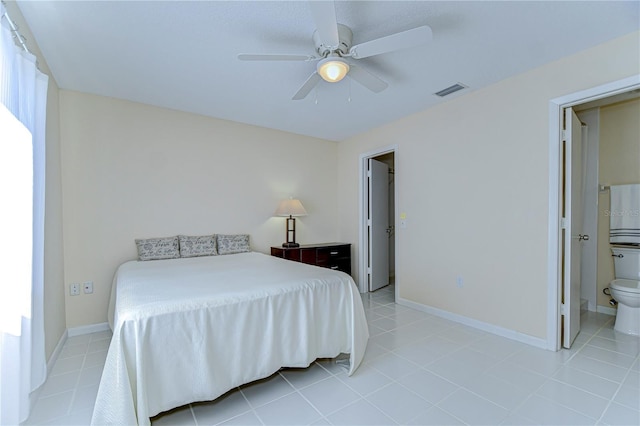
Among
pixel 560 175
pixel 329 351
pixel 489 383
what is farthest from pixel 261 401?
pixel 560 175

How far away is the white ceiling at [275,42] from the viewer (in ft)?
5.84

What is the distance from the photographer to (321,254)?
13.9 feet

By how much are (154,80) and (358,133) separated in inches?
109

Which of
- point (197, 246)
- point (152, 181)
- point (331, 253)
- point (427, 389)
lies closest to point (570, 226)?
point (427, 389)

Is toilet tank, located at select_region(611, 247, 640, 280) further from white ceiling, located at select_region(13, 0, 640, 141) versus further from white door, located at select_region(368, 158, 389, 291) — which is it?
white door, located at select_region(368, 158, 389, 291)

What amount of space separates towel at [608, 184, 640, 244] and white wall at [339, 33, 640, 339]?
150 cm

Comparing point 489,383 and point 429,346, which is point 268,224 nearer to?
point 429,346

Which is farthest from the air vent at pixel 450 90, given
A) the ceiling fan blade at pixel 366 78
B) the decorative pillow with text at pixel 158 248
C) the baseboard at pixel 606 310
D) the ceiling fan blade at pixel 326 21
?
the decorative pillow with text at pixel 158 248

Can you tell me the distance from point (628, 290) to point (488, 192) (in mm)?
1534

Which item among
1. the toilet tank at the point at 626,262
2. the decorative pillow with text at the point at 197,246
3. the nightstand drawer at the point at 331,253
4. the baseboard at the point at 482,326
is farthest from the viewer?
the nightstand drawer at the point at 331,253

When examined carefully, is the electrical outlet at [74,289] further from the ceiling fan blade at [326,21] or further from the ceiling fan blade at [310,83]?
the ceiling fan blade at [326,21]

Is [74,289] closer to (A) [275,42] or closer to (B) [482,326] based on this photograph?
(A) [275,42]

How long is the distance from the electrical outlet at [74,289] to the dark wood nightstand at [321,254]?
2137mm

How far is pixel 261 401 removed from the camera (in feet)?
6.00
